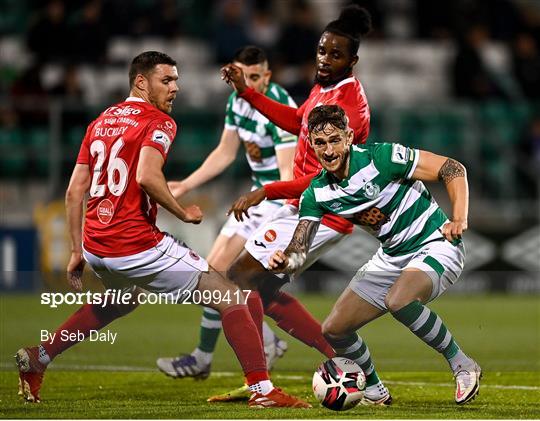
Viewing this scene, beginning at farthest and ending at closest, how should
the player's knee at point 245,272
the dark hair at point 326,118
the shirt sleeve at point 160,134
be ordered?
the player's knee at point 245,272 → the dark hair at point 326,118 → the shirt sleeve at point 160,134

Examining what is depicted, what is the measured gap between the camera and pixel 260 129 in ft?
30.7

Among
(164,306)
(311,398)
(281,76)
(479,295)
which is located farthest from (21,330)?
(479,295)

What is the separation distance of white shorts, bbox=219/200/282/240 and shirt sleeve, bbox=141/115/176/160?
2074 mm

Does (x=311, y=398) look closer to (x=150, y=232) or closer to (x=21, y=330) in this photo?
(x=150, y=232)

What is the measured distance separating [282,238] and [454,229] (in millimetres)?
1762

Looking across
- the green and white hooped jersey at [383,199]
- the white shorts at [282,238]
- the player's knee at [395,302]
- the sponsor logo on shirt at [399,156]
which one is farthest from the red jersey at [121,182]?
the player's knee at [395,302]

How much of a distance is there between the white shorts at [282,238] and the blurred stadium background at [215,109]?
306 inches

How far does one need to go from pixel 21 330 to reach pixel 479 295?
748 centimetres

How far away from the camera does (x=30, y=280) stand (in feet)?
52.9

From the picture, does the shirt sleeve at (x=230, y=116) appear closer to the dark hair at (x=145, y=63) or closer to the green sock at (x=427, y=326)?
the dark hair at (x=145, y=63)

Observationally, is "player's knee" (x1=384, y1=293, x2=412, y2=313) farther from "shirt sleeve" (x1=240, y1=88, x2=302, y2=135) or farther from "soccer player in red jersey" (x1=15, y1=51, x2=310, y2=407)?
"shirt sleeve" (x1=240, y1=88, x2=302, y2=135)

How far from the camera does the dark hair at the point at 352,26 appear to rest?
27.3ft

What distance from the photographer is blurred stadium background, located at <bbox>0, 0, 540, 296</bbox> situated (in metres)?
16.2

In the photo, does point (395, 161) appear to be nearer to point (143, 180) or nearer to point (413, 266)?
A: point (413, 266)
